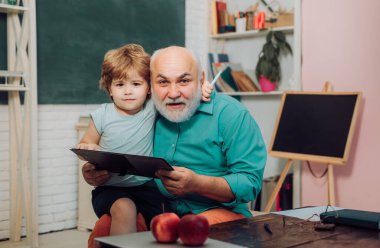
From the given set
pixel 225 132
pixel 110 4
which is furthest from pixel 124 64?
pixel 110 4

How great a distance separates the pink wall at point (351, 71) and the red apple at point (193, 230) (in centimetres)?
274

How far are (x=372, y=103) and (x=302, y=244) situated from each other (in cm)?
262

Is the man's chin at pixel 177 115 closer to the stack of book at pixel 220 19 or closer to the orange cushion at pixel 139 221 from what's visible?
the orange cushion at pixel 139 221

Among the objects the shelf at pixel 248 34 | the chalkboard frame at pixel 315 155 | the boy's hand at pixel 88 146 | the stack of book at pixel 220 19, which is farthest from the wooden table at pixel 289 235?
the stack of book at pixel 220 19

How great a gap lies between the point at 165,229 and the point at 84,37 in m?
3.28

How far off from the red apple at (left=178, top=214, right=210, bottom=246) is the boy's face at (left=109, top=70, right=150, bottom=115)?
901 millimetres

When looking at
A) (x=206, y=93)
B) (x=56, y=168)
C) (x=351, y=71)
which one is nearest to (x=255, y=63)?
(x=351, y=71)

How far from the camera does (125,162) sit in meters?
1.87

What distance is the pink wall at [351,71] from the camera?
390cm

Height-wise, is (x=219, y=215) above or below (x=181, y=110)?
below

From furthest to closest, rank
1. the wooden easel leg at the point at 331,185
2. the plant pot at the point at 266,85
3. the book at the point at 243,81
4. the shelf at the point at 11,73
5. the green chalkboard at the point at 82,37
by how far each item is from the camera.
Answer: the book at the point at 243,81, the plant pot at the point at 266,85, the green chalkboard at the point at 82,37, the wooden easel leg at the point at 331,185, the shelf at the point at 11,73

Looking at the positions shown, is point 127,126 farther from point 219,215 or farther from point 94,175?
point 219,215

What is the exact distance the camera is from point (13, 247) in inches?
152

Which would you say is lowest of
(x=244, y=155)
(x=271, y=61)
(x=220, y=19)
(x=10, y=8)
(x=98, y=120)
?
(x=244, y=155)
